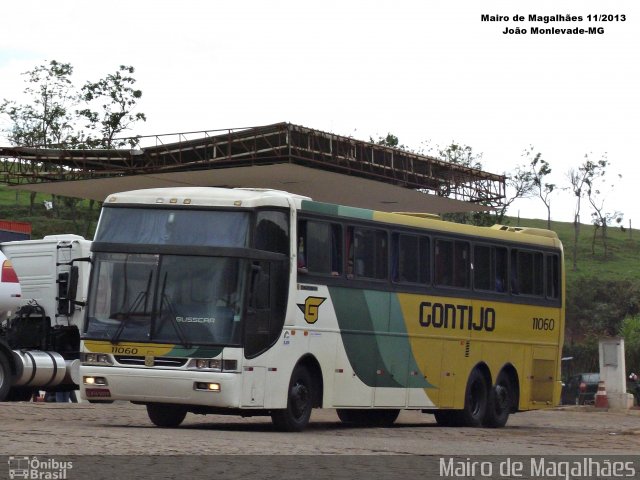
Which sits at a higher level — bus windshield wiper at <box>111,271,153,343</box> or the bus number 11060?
the bus number 11060

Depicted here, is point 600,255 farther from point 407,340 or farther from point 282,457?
point 282,457

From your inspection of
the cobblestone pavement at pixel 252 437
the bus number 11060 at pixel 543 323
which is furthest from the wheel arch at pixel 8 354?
the bus number 11060 at pixel 543 323

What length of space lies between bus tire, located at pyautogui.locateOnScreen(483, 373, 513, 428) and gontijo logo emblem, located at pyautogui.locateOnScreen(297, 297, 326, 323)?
6.01 m

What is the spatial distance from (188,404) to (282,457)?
437 cm

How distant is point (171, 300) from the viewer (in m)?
17.9

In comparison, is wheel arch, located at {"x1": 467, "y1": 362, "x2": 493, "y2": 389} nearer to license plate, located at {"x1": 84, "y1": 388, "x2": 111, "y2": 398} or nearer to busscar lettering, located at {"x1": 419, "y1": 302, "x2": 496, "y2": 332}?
busscar lettering, located at {"x1": 419, "y1": 302, "x2": 496, "y2": 332}

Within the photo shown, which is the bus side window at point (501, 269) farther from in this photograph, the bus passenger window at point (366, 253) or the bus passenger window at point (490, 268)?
the bus passenger window at point (366, 253)

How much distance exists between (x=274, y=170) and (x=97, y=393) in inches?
969

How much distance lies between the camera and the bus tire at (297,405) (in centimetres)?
1862

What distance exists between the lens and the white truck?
27516 mm

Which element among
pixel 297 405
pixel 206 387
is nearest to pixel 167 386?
pixel 206 387

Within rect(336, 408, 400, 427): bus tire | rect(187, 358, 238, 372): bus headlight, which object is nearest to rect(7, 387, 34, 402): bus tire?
rect(336, 408, 400, 427): bus tire

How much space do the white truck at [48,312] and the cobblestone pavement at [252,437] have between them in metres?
2.30

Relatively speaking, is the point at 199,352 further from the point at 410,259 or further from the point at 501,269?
the point at 501,269
